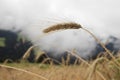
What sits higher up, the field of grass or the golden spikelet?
A: the golden spikelet

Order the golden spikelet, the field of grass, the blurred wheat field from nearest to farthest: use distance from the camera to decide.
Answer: the field of grass < the blurred wheat field < the golden spikelet

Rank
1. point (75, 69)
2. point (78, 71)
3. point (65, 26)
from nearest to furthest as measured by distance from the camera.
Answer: point (65, 26) < point (78, 71) < point (75, 69)

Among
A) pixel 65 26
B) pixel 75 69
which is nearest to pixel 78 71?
pixel 75 69

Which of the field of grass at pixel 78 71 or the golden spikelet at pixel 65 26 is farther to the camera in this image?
the golden spikelet at pixel 65 26

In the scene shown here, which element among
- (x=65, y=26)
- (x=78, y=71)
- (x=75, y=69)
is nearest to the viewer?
(x=65, y=26)

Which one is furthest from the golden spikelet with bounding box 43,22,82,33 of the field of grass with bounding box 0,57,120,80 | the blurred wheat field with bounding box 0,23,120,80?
the field of grass with bounding box 0,57,120,80

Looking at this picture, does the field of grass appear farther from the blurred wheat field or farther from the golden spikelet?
the golden spikelet

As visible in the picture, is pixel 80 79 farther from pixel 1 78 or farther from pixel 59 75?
pixel 1 78

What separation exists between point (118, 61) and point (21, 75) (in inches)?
77.9

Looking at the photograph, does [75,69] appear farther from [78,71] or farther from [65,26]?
[65,26]

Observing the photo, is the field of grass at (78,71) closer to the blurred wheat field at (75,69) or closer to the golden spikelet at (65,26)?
the blurred wheat field at (75,69)

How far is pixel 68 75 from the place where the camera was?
264 cm

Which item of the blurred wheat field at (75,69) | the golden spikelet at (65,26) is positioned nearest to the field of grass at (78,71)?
the blurred wheat field at (75,69)

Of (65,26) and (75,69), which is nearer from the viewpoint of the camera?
(65,26)
